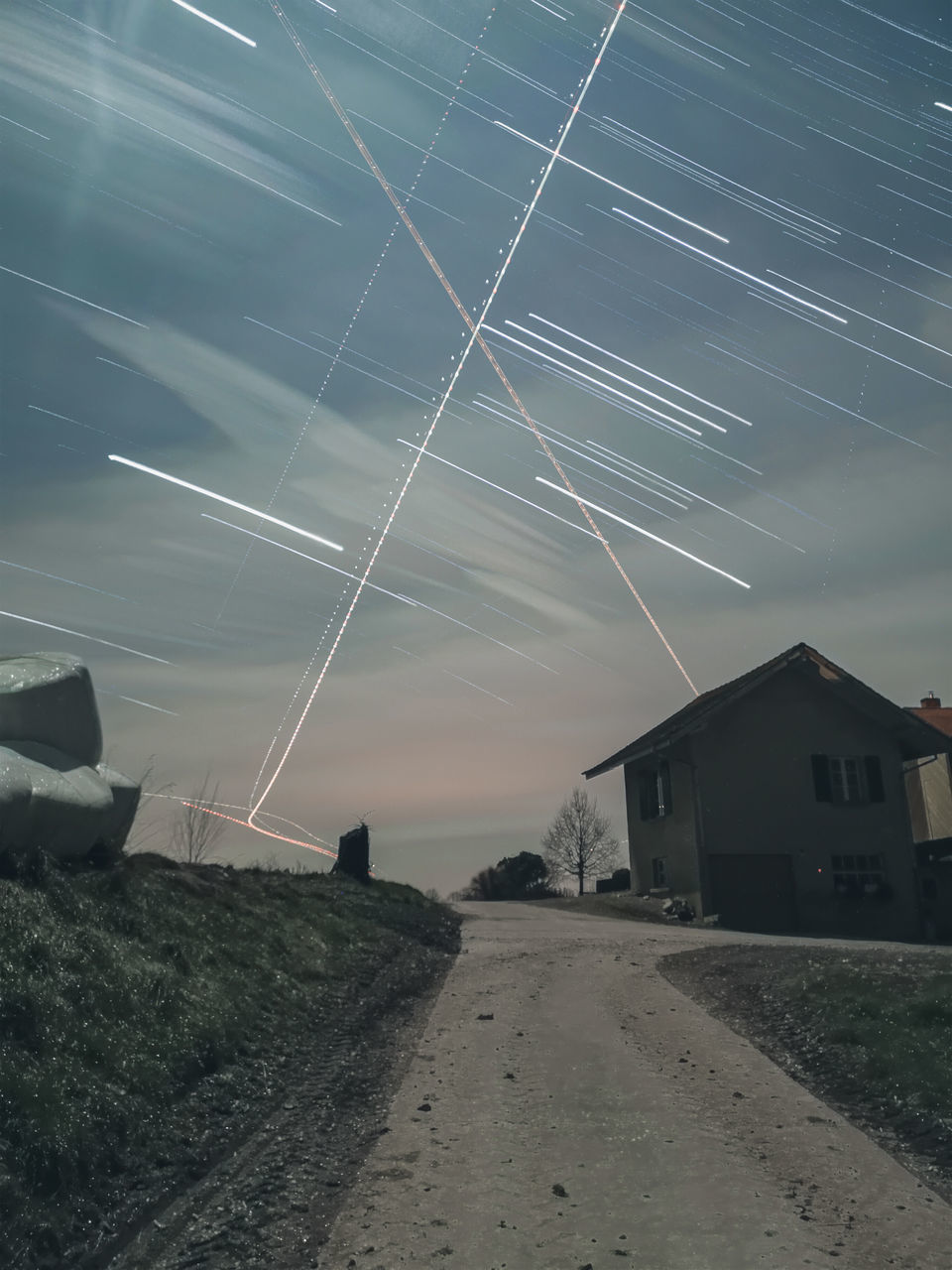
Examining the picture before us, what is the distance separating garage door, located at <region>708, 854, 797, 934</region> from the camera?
2800cm

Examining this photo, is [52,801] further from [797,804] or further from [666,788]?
[797,804]

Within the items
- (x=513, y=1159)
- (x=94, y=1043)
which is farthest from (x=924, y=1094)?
(x=94, y=1043)

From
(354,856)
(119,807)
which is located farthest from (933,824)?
(119,807)

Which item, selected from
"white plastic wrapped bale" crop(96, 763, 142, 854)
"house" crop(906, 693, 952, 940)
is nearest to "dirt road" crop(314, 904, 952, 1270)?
"white plastic wrapped bale" crop(96, 763, 142, 854)

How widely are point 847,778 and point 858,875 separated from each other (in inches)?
116

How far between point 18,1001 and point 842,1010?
28.5ft

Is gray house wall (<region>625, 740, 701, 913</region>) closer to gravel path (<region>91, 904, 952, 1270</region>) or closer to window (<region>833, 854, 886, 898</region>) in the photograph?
window (<region>833, 854, 886, 898</region>)

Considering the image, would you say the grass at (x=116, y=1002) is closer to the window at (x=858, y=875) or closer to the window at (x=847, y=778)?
the window at (x=858, y=875)

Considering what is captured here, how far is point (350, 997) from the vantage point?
478 inches

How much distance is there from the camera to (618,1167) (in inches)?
254

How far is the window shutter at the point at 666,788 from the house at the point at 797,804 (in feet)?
0.32

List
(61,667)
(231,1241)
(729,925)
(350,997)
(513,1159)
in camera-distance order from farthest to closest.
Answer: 1. (729,925)
2. (61,667)
3. (350,997)
4. (513,1159)
5. (231,1241)

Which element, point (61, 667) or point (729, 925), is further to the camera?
point (729, 925)

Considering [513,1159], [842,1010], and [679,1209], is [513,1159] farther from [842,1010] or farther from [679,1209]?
[842,1010]
